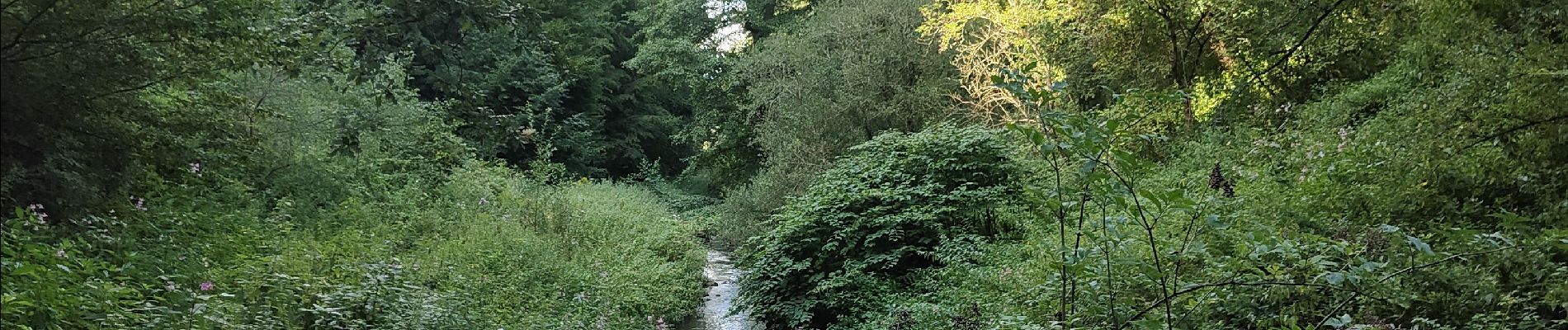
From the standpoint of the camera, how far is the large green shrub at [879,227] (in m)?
8.80

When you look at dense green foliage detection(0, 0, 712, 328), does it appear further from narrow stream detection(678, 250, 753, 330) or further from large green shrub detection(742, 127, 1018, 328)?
large green shrub detection(742, 127, 1018, 328)

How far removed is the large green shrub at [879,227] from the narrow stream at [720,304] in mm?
767

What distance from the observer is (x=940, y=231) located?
8.95 metres

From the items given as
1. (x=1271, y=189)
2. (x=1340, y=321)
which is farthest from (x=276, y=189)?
(x=1340, y=321)

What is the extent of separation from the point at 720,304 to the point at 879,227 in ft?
12.1

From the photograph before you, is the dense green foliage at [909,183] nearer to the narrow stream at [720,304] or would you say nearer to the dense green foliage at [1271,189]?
the dense green foliage at [1271,189]

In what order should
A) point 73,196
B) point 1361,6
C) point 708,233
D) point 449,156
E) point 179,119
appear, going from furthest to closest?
point 708,233 < point 449,156 < point 1361,6 < point 179,119 < point 73,196

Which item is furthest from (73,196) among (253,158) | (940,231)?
(940,231)

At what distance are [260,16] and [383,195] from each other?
4798mm

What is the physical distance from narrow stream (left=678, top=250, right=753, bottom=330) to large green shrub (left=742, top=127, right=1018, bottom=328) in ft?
2.52

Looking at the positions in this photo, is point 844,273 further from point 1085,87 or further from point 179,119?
point 179,119

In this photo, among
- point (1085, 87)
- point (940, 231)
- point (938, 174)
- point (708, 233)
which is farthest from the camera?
point (708, 233)

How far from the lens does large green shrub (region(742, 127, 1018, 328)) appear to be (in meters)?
8.80

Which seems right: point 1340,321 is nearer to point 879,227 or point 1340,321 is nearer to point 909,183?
point 879,227
